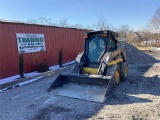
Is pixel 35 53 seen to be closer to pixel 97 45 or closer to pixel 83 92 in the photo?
pixel 97 45

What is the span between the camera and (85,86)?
6926 mm

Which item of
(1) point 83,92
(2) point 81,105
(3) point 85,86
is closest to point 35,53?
(3) point 85,86

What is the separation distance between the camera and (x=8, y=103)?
6.39 metres

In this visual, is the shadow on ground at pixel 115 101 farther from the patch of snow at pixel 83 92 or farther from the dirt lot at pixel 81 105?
the patch of snow at pixel 83 92

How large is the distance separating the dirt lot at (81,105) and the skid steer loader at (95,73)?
33cm

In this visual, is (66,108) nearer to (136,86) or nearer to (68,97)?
(68,97)

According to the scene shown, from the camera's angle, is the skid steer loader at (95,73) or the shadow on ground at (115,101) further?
the skid steer loader at (95,73)

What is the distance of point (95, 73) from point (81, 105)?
6.29 feet

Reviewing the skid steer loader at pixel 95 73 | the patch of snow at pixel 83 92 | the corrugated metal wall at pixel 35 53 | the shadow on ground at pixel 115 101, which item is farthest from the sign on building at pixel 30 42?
the shadow on ground at pixel 115 101

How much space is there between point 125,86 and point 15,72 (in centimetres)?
521

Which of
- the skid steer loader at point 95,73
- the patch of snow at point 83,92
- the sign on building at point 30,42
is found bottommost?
the patch of snow at point 83,92

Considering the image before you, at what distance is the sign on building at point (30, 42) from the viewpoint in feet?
33.0

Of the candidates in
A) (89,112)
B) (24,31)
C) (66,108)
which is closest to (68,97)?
(66,108)

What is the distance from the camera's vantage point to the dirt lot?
16.9ft
